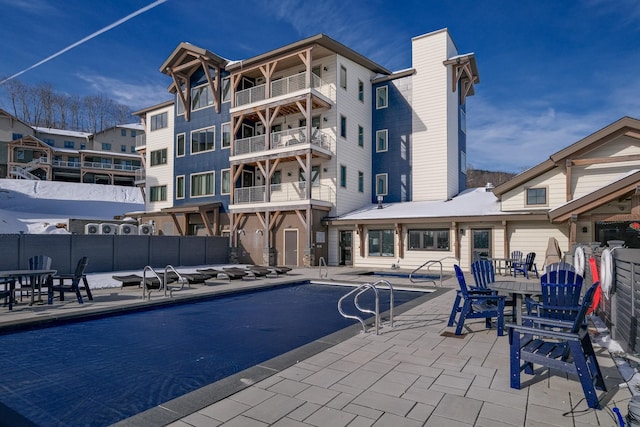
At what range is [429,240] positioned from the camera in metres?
18.8

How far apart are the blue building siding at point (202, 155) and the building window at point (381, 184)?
923cm

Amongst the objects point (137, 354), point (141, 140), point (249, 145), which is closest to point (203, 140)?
point (249, 145)

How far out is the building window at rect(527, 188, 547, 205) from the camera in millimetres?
16281

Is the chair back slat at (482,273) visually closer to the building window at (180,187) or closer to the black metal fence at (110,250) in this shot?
the black metal fence at (110,250)

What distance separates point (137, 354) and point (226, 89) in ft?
71.3

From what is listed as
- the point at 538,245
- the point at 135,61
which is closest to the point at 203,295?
the point at 538,245

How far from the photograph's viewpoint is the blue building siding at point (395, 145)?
2295 cm

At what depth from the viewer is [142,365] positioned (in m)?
5.23

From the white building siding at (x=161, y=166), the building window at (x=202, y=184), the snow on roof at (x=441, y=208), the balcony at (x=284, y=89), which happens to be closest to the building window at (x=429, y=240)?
the snow on roof at (x=441, y=208)

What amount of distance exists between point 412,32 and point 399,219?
1244cm

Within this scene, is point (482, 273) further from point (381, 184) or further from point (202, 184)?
point (202, 184)

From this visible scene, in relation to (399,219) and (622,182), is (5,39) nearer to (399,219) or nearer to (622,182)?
(399,219)

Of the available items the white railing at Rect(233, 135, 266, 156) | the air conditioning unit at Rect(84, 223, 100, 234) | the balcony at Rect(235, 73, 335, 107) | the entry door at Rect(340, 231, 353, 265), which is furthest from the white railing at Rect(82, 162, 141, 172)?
the entry door at Rect(340, 231, 353, 265)

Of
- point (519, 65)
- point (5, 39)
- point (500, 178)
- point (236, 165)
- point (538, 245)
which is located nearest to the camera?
point (5, 39)
